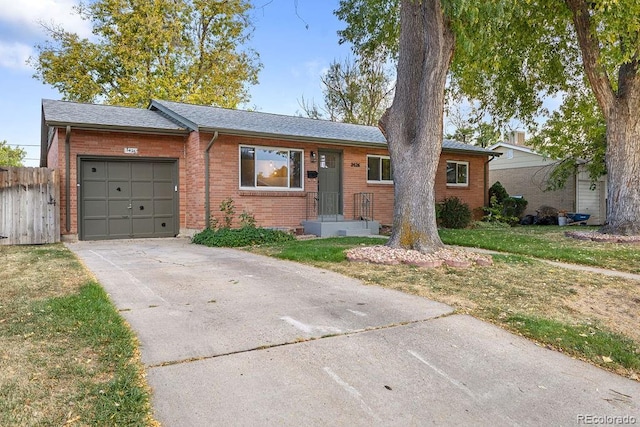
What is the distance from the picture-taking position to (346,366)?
9.78 ft

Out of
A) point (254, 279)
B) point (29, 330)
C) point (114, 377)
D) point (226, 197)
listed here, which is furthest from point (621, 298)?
point (226, 197)

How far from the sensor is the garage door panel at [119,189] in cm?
1105

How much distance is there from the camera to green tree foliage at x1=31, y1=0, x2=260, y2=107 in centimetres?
2259

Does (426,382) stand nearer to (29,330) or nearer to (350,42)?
(29,330)

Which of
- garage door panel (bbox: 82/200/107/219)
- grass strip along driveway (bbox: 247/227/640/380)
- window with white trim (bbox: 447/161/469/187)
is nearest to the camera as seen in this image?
grass strip along driveway (bbox: 247/227/640/380)

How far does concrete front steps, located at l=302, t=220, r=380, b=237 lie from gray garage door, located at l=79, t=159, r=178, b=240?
3.90m

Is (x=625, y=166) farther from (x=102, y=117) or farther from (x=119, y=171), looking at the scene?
(x=102, y=117)

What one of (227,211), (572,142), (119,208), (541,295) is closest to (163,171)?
A: (119,208)

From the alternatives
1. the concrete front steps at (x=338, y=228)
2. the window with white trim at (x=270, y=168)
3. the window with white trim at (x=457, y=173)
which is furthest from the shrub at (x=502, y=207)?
the window with white trim at (x=270, y=168)

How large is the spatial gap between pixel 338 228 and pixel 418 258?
18.3ft

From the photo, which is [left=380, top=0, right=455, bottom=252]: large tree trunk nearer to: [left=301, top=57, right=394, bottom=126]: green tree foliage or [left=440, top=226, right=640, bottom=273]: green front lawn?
[left=440, top=226, right=640, bottom=273]: green front lawn

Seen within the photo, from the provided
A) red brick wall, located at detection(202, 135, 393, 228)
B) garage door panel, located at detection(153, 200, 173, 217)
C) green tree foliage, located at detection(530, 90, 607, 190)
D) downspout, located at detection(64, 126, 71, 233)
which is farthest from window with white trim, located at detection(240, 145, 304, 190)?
green tree foliage, located at detection(530, 90, 607, 190)

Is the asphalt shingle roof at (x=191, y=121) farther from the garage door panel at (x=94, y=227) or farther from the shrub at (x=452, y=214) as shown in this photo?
the garage door panel at (x=94, y=227)

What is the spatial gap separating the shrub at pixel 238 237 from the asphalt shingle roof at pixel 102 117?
3.18 meters
